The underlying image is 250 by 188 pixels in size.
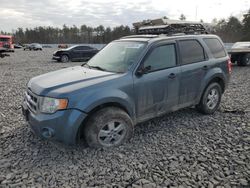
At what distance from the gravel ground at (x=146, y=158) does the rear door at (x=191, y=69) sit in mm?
569

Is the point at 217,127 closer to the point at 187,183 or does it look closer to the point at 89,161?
the point at 187,183

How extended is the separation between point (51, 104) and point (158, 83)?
1821 mm

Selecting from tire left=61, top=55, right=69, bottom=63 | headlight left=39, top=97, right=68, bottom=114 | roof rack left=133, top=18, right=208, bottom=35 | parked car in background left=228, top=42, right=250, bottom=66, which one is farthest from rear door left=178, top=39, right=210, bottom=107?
tire left=61, top=55, right=69, bottom=63

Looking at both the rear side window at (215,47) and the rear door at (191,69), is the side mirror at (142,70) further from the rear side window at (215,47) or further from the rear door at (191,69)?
the rear side window at (215,47)

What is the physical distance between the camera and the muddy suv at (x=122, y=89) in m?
3.27

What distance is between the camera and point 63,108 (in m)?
3.21

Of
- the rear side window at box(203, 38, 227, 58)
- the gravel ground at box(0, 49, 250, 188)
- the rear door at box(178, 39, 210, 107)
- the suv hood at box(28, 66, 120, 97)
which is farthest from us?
the rear side window at box(203, 38, 227, 58)

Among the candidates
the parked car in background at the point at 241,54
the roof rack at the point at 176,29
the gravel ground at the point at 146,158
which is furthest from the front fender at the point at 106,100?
the parked car in background at the point at 241,54

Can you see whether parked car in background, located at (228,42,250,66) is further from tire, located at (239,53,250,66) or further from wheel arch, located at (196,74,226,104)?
wheel arch, located at (196,74,226,104)

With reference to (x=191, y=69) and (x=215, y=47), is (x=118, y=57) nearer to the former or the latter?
(x=191, y=69)

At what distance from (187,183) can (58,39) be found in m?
93.3

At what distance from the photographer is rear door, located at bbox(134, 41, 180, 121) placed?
12.7 feet

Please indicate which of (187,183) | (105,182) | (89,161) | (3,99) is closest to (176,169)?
(187,183)

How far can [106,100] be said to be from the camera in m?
3.42
